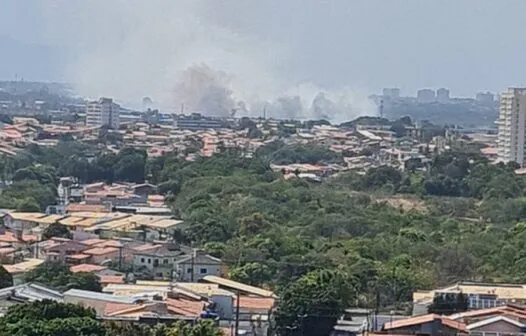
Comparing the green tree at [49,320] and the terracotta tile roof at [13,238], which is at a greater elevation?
the terracotta tile roof at [13,238]

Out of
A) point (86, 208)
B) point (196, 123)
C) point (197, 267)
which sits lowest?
point (197, 267)

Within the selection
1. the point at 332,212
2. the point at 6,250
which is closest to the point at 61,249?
the point at 6,250

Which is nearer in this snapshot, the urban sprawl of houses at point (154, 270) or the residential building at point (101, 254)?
the urban sprawl of houses at point (154, 270)

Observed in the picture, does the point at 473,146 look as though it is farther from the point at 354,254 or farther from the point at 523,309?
the point at 523,309

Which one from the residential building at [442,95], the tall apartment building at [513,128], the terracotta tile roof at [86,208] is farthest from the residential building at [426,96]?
the terracotta tile roof at [86,208]

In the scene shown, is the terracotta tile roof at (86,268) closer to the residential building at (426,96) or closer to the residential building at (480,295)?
the residential building at (480,295)

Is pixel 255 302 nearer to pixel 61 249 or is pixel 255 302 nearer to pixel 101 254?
pixel 101 254

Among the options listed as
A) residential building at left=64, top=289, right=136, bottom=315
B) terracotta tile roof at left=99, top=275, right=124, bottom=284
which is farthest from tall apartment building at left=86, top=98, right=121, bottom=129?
residential building at left=64, top=289, right=136, bottom=315
